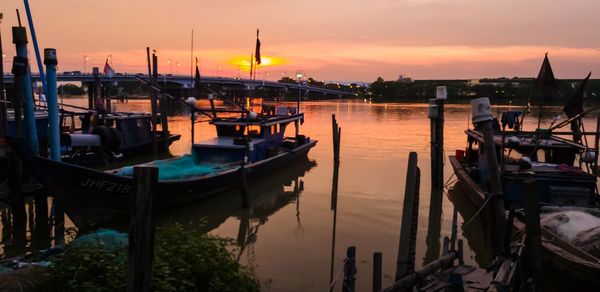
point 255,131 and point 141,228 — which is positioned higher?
point 141,228

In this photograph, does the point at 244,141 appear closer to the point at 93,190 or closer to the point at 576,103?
the point at 93,190

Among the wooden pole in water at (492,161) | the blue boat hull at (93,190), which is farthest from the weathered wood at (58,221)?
the wooden pole in water at (492,161)

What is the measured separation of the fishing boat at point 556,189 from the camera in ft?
26.8

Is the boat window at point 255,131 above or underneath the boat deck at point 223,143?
above

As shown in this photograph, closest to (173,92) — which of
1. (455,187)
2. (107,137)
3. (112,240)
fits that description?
(107,137)

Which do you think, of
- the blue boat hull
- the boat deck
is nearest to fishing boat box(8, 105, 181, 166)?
the boat deck

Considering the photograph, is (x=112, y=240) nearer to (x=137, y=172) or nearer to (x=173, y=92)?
(x=137, y=172)

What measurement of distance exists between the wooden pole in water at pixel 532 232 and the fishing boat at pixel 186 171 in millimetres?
7167

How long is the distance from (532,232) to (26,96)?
12.1 m

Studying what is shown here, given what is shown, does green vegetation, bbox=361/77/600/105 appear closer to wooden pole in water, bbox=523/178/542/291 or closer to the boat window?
the boat window

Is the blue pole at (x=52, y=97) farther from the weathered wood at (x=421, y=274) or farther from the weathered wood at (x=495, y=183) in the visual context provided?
the weathered wood at (x=495, y=183)

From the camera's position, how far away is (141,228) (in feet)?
13.8

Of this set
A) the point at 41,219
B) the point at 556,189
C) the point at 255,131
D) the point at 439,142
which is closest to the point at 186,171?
the point at 41,219

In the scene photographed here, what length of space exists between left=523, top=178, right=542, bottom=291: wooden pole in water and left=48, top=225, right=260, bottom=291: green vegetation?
4029 millimetres
